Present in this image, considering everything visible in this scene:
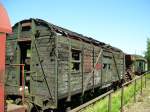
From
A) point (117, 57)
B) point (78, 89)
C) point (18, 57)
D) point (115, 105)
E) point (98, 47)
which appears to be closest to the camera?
point (115, 105)

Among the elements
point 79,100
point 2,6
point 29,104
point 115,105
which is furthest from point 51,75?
point 2,6

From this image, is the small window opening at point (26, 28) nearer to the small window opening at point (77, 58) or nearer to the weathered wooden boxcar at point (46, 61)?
the weathered wooden boxcar at point (46, 61)

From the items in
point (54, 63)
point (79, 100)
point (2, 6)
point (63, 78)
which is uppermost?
point (2, 6)

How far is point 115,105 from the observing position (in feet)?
30.1

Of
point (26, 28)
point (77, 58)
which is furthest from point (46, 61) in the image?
point (77, 58)

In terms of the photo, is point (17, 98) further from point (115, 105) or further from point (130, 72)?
point (130, 72)

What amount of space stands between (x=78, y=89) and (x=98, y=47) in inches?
154

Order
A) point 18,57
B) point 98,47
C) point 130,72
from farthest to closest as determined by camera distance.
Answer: point 130,72, point 98,47, point 18,57

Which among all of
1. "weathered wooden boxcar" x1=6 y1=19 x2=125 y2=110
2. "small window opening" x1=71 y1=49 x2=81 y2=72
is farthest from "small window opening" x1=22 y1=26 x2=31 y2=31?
"small window opening" x1=71 y1=49 x2=81 y2=72

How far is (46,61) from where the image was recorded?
8867 mm

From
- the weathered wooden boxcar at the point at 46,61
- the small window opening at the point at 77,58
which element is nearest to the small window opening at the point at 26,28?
the weathered wooden boxcar at the point at 46,61

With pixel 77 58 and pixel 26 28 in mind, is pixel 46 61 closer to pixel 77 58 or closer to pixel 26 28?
pixel 26 28

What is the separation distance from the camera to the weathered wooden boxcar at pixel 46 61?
28.4ft

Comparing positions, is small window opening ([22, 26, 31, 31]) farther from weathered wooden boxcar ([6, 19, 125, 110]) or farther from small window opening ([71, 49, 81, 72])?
small window opening ([71, 49, 81, 72])
